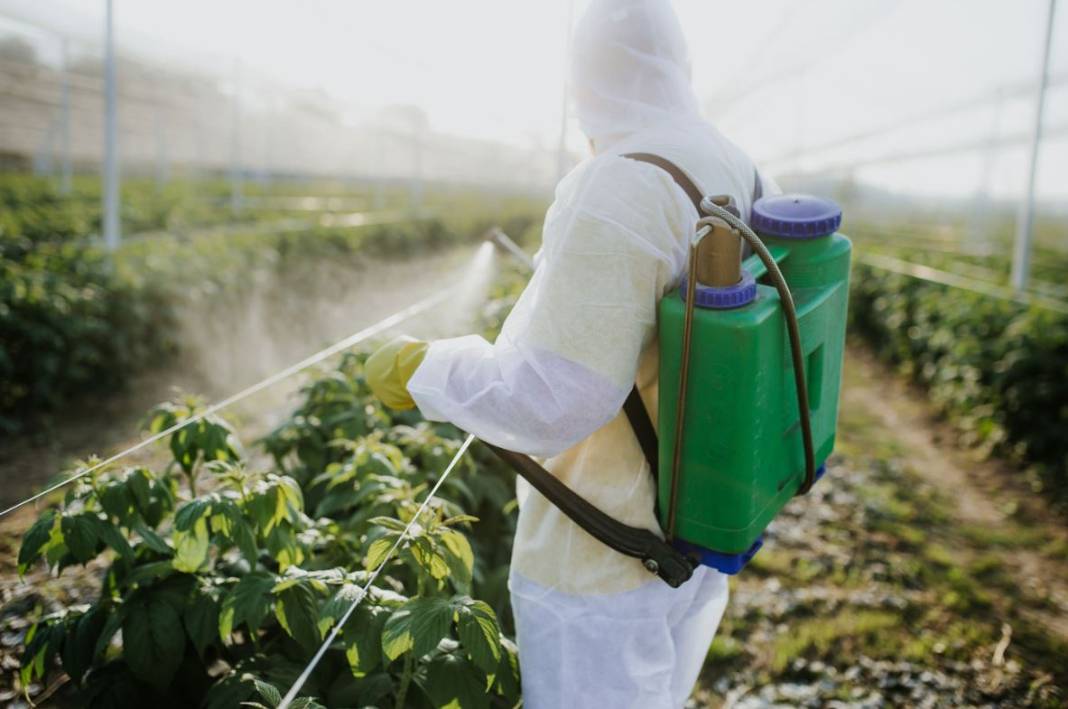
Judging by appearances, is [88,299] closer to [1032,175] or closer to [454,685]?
[454,685]

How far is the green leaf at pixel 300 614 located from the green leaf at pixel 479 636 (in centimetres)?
28

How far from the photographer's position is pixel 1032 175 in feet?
20.0

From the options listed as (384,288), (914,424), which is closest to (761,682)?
Answer: (914,424)

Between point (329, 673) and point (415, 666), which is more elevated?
point (415, 666)

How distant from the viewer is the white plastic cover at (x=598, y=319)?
123cm

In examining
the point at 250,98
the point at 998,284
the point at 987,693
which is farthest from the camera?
the point at 250,98

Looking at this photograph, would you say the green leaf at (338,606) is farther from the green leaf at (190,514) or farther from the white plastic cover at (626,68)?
the white plastic cover at (626,68)

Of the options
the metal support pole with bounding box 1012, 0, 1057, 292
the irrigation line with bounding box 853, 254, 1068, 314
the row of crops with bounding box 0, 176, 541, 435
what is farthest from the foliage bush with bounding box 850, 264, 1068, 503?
the row of crops with bounding box 0, 176, 541, 435

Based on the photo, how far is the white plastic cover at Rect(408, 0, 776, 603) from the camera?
1228 mm

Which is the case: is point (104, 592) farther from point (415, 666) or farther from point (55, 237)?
point (55, 237)

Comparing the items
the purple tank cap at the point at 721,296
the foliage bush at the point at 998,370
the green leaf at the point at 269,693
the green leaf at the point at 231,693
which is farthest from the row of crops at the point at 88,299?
the foliage bush at the point at 998,370

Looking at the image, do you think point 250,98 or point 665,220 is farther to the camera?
point 250,98

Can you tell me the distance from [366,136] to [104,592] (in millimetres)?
18335

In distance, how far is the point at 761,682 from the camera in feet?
8.95
